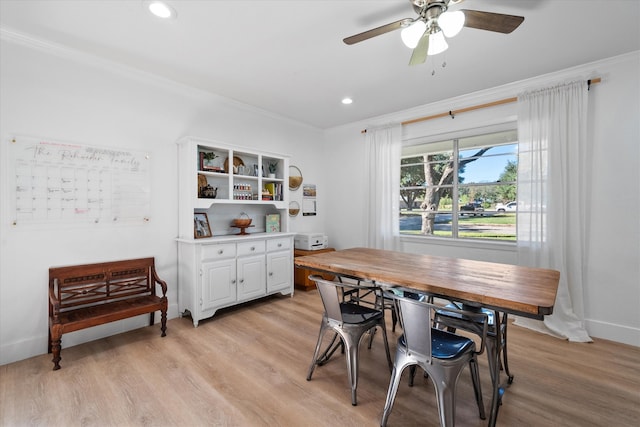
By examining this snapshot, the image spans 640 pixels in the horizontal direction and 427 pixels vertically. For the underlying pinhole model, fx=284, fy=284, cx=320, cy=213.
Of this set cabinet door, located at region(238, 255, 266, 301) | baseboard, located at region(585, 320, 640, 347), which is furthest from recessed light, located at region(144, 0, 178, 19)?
baseboard, located at region(585, 320, 640, 347)

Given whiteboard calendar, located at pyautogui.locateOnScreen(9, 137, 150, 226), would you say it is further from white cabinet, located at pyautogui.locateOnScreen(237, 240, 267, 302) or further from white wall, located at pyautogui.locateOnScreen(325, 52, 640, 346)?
white wall, located at pyautogui.locateOnScreen(325, 52, 640, 346)

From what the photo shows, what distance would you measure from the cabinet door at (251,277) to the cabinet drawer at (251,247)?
0.20ft

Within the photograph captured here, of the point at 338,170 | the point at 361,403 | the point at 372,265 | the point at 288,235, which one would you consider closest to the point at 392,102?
the point at 338,170

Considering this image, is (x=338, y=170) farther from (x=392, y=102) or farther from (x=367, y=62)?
(x=367, y=62)

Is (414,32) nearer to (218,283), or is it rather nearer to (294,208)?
(218,283)

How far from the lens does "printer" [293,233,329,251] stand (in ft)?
14.2

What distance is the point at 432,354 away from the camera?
1501 mm

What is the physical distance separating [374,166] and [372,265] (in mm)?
2425

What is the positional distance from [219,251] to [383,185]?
240 cm

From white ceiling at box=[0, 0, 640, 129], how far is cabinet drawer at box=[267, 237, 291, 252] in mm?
1855

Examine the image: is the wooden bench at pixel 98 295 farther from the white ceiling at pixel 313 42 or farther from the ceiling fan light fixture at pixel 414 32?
the ceiling fan light fixture at pixel 414 32

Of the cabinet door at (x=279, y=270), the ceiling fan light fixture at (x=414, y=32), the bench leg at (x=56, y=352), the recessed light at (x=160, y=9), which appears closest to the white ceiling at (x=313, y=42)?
the recessed light at (x=160, y=9)

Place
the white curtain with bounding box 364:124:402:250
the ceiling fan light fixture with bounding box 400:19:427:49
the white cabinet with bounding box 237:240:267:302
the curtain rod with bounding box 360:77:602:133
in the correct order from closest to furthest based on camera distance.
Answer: the ceiling fan light fixture with bounding box 400:19:427:49 → the curtain rod with bounding box 360:77:602:133 → the white cabinet with bounding box 237:240:267:302 → the white curtain with bounding box 364:124:402:250

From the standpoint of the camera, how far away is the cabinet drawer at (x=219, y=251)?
3027mm
